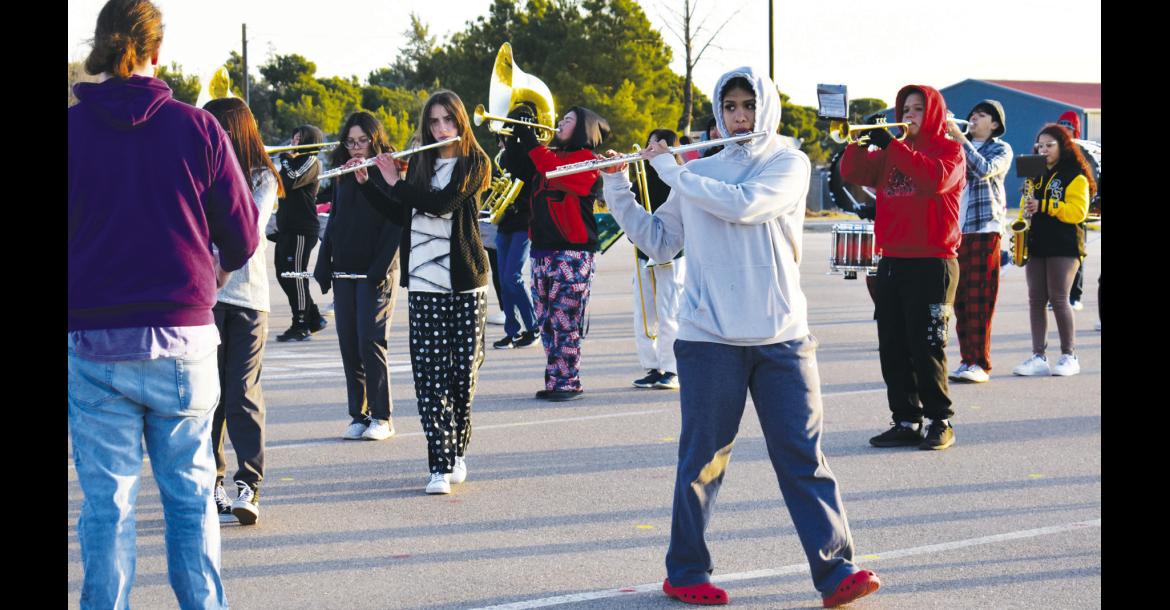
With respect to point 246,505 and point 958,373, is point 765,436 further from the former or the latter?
point 958,373

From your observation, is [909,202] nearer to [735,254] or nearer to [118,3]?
[735,254]

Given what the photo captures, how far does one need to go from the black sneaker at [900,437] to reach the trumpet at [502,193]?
4.16 m

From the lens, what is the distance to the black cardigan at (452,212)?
20.8 ft

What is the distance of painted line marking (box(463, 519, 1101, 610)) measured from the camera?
4.69 m

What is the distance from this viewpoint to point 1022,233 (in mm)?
10328

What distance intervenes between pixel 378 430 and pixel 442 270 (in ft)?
5.48

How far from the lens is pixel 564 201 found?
29.8ft

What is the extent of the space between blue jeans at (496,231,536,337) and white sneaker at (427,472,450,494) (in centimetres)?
541

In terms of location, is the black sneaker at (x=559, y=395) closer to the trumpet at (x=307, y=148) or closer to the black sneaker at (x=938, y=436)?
the trumpet at (x=307, y=148)

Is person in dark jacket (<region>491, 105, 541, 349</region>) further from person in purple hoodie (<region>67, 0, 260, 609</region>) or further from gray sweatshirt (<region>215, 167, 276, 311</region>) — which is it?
person in purple hoodie (<region>67, 0, 260, 609</region>)

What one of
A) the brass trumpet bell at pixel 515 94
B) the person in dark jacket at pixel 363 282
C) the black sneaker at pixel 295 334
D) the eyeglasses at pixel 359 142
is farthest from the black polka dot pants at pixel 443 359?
the black sneaker at pixel 295 334

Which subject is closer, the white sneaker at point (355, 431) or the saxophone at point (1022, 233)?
the white sneaker at point (355, 431)
